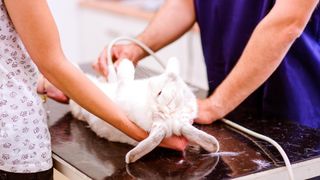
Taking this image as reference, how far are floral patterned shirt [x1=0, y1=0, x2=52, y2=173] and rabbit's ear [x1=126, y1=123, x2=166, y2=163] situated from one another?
0.15 m

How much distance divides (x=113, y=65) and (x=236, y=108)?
0.98ft

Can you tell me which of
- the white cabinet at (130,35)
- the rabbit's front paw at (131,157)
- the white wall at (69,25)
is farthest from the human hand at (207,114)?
the white wall at (69,25)

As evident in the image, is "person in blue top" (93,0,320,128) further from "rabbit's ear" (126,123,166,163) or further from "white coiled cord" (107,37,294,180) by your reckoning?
"rabbit's ear" (126,123,166,163)

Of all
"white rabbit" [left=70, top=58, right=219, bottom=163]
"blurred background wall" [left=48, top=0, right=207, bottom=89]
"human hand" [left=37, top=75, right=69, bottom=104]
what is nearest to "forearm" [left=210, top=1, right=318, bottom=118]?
"white rabbit" [left=70, top=58, right=219, bottom=163]

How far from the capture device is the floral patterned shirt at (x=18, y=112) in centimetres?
93

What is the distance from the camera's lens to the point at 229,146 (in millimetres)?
1055

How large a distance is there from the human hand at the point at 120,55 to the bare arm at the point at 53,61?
290 mm

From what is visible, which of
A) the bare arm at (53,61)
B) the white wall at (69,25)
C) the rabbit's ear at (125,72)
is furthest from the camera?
the white wall at (69,25)

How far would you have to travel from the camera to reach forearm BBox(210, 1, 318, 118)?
Result: 3.61 feet

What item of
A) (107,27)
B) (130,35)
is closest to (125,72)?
(130,35)

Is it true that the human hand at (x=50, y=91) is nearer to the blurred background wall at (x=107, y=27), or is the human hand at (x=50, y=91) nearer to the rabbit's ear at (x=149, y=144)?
the rabbit's ear at (x=149, y=144)

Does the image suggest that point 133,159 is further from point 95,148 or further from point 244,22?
point 244,22

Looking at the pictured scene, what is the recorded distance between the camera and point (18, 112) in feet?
3.08

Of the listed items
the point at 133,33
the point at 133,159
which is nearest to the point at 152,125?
the point at 133,159
